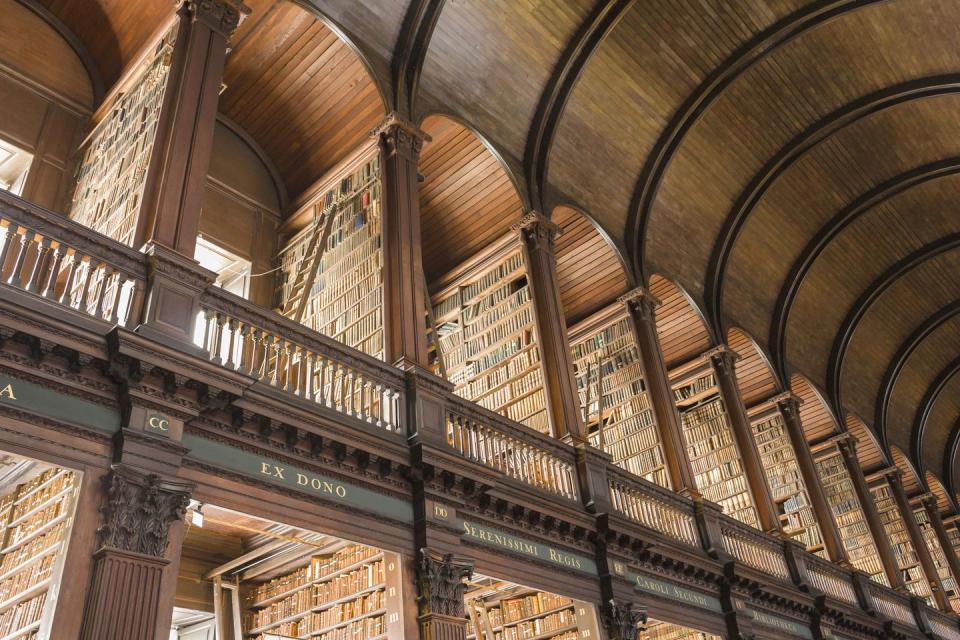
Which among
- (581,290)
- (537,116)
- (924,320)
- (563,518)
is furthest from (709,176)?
(924,320)

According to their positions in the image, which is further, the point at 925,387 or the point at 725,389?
the point at 925,387

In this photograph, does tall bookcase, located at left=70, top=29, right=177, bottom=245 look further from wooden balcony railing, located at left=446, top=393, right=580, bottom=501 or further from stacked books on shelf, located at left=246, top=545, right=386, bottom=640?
stacked books on shelf, located at left=246, top=545, right=386, bottom=640

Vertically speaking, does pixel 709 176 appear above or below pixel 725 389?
above

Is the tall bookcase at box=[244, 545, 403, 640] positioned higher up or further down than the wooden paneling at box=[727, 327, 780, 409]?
further down

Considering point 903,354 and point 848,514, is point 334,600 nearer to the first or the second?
point 848,514

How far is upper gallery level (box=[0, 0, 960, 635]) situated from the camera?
6625mm

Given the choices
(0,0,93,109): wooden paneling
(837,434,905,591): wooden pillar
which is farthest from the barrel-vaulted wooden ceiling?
(837,434,905,591): wooden pillar

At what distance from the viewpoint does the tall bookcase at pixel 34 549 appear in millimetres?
4699

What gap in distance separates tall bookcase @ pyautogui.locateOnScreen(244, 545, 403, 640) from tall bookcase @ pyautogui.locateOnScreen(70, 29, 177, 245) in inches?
129

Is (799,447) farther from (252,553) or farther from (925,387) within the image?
(252,553)

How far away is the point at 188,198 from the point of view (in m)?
6.20

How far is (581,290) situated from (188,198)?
7500 millimetres

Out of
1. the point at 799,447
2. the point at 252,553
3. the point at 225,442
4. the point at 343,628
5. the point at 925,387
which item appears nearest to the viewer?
the point at 225,442

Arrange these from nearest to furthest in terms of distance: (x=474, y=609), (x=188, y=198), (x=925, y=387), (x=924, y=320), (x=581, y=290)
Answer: (x=188, y=198), (x=474, y=609), (x=581, y=290), (x=924, y=320), (x=925, y=387)
